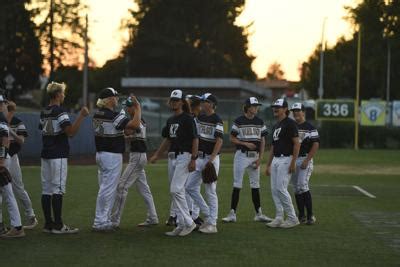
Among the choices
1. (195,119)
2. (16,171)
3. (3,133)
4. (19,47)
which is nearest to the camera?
(3,133)

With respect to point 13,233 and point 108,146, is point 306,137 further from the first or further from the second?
point 13,233

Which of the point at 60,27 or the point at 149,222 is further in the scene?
the point at 60,27

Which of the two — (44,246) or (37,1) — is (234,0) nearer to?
(37,1)

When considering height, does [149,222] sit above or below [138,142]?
below

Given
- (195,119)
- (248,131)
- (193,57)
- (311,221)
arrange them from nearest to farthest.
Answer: (195,119)
(311,221)
(248,131)
(193,57)

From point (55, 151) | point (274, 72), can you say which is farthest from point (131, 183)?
point (274, 72)

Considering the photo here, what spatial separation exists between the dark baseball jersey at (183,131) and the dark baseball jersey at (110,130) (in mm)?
702

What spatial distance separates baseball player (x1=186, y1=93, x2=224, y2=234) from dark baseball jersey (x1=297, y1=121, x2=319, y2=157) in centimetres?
181

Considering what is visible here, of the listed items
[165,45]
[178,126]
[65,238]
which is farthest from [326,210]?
[165,45]

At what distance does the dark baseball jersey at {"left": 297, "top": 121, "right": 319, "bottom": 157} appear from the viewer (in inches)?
504

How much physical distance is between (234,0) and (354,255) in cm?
6933

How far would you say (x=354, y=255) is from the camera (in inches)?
375

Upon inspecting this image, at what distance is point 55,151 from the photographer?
425 inches

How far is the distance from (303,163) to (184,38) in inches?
2505
